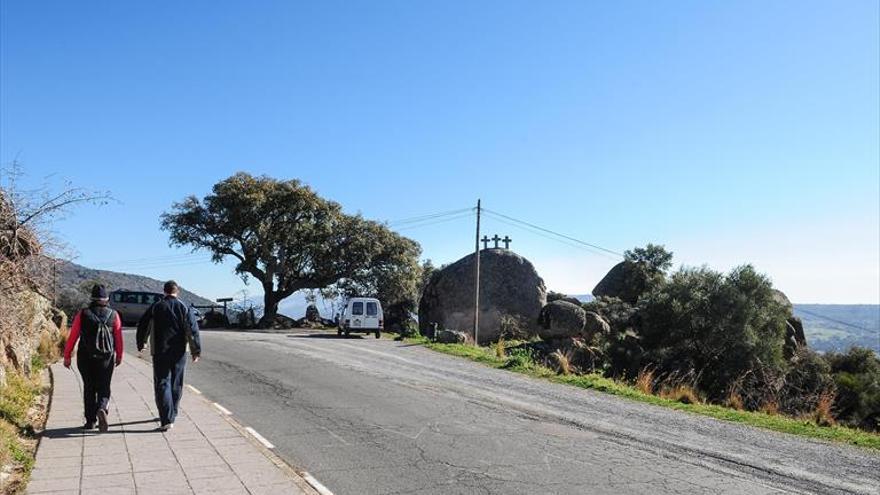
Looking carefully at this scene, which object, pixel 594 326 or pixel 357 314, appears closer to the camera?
pixel 594 326

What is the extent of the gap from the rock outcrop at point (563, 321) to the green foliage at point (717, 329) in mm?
2898

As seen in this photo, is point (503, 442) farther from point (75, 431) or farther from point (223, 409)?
point (75, 431)

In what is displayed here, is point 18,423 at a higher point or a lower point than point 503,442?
higher

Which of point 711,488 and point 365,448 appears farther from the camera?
point 365,448

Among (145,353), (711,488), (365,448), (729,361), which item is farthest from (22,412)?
(729,361)

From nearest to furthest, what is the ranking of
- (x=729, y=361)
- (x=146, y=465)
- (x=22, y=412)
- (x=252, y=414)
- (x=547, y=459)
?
(x=146, y=465), (x=547, y=459), (x=22, y=412), (x=252, y=414), (x=729, y=361)

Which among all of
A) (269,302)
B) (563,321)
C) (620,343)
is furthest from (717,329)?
(269,302)

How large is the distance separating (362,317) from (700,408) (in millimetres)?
21092

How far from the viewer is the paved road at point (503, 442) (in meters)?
6.82

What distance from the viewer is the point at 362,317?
32312 millimetres

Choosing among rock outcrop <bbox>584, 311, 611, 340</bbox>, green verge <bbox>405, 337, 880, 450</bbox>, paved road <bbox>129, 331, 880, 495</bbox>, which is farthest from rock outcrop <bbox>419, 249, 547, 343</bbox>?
paved road <bbox>129, 331, 880, 495</bbox>

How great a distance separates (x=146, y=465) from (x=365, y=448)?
2.49m

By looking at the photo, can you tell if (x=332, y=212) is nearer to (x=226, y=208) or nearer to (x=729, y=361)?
(x=226, y=208)

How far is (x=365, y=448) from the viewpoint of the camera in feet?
26.1
